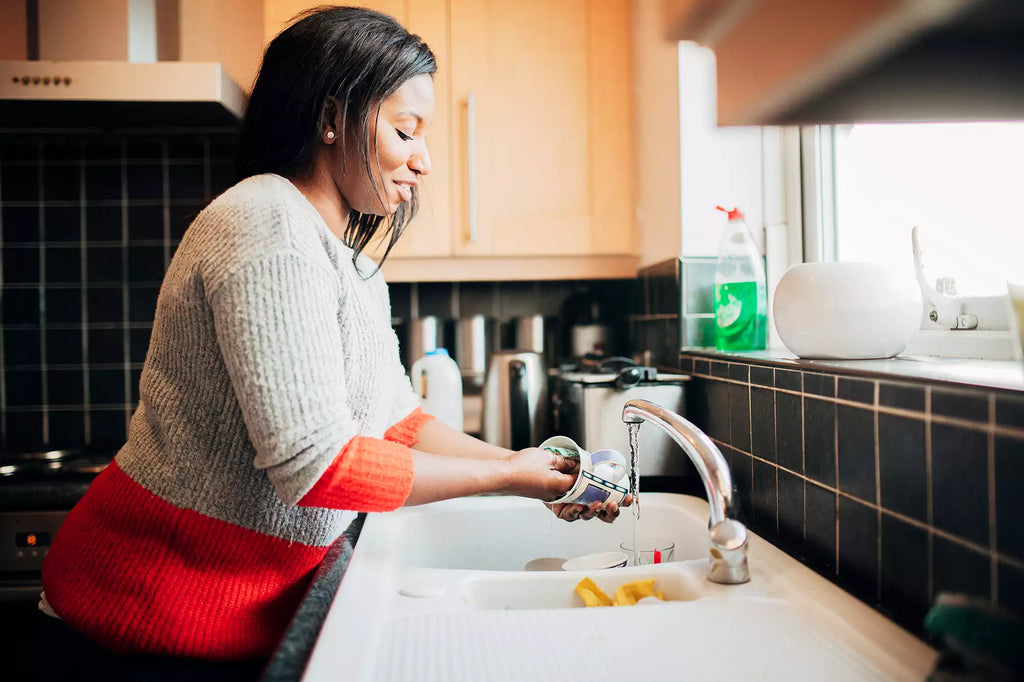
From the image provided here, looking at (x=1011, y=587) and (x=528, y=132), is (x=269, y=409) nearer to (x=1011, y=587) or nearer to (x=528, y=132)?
(x=1011, y=587)

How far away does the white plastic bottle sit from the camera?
1733mm

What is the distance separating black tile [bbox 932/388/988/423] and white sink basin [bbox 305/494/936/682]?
201mm

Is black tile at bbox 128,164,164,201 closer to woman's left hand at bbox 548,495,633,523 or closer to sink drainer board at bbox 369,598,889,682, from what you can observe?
woman's left hand at bbox 548,495,633,523

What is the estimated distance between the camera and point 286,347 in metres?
0.67

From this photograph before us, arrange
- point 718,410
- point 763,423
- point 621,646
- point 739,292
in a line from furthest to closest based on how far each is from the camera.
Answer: point 739,292, point 718,410, point 763,423, point 621,646

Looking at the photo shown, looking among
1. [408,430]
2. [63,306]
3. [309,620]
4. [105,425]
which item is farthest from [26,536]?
[309,620]

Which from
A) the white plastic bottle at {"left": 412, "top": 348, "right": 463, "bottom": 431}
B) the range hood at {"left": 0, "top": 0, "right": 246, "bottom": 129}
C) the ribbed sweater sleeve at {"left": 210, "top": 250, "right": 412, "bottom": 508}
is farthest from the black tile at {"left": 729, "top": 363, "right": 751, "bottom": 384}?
the range hood at {"left": 0, "top": 0, "right": 246, "bottom": 129}

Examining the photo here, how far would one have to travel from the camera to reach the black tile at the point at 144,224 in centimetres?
208

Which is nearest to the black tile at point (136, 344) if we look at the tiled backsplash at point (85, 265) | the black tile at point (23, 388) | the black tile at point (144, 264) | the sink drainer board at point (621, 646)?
the tiled backsplash at point (85, 265)

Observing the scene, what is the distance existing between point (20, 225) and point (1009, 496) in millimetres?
2424

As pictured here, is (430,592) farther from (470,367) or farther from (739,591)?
(470,367)

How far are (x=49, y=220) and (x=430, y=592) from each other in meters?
1.92

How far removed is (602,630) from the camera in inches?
26.2

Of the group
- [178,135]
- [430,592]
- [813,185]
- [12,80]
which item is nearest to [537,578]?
[430,592]
